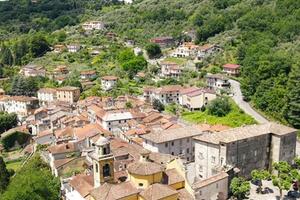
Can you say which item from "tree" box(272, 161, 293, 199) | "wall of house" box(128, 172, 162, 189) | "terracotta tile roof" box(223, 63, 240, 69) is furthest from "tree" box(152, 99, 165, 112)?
"wall of house" box(128, 172, 162, 189)

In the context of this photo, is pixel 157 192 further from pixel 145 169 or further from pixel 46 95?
pixel 46 95

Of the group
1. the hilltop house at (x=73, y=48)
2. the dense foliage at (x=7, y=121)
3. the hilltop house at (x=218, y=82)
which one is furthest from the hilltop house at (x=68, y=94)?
the hilltop house at (x=73, y=48)

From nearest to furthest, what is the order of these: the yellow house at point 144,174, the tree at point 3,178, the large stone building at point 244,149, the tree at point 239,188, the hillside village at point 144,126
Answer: the yellow house at point 144,174
the hillside village at point 144,126
the tree at point 239,188
the large stone building at point 244,149
the tree at point 3,178

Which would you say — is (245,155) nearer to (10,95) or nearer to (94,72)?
(94,72)

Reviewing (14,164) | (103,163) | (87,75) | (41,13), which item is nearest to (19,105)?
(87,75)

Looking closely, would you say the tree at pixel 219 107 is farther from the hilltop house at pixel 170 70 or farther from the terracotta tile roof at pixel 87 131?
the hilltop house at pixel 170 70

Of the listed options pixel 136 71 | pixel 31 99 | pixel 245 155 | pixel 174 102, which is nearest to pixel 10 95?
pixel 31 99

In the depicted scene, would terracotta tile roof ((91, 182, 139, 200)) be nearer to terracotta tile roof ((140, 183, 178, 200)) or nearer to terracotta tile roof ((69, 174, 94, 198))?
terracotta tile roof ((140, 183, 178, 200))
